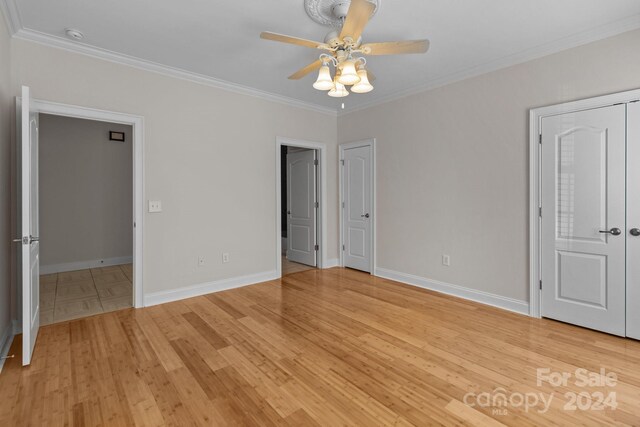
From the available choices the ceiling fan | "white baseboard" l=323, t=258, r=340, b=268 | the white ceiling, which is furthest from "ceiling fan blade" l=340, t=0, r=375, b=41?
"white baseboard" l=323, t=258, r=340, b=268

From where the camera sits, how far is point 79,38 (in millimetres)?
3012

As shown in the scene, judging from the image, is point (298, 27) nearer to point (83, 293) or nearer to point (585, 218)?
point (585, 218)

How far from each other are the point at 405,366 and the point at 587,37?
3284mm

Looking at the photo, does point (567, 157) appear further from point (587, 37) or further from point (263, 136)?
point (263, 136)

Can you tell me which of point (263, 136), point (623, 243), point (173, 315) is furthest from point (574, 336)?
point (263, 136)

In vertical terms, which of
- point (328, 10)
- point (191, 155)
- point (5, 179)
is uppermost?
point (328, 10)

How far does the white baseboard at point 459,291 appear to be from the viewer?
3.48 meters

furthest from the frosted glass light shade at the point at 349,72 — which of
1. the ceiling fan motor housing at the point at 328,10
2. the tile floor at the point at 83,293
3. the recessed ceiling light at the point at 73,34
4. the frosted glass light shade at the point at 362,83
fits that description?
the tile floor at the point at 83,293

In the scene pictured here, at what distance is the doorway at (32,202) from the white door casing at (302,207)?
8.80 feet

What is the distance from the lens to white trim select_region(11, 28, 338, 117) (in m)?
2.98

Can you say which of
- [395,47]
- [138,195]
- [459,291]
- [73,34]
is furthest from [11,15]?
[459,291]

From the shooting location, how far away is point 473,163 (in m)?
3.81

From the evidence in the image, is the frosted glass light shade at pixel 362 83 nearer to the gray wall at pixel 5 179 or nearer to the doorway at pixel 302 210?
the gray wall at pixel 5 179

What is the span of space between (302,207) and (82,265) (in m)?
3.93
